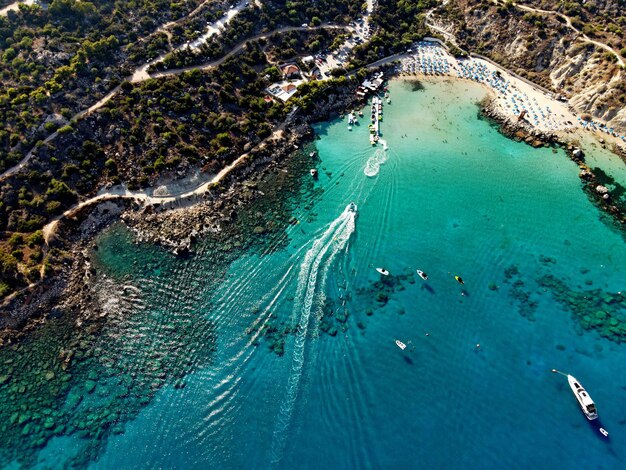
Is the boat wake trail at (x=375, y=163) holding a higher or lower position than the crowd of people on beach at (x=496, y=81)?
lower

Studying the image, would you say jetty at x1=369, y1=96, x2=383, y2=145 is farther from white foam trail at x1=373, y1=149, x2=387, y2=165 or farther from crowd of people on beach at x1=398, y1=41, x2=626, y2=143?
crowd of people on beach at x1=398, y1=41, x2=626, y2=143

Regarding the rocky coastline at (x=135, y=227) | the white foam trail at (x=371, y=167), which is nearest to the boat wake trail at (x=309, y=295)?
the white foam trail at (x=371, y=167)

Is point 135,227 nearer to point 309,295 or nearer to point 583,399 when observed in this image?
point 309,295

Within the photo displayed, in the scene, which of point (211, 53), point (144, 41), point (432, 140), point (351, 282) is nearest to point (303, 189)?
point (351, 282)

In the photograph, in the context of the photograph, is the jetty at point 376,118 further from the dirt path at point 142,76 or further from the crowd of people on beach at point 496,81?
the dirt path at point 142,76

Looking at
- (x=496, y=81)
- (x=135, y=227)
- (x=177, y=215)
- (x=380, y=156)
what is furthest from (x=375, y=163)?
(x=135, y=227)

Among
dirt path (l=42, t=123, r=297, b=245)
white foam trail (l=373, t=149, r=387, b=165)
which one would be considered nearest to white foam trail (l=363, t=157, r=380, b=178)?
white foam trail (l=373, t=149, r=387, b=165)

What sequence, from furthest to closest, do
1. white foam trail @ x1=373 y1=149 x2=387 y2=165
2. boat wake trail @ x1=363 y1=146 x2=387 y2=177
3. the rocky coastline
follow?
white foam trail @ x1=373 y1=149 x2=387 y2=165 → boat wake trail @ x1=363 y1=146 x2=387 y2=177 → the rocky coastline
